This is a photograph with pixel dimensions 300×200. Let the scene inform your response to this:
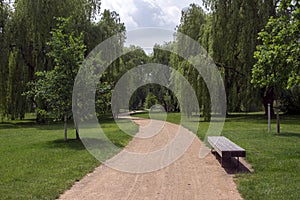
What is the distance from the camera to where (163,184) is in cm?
692

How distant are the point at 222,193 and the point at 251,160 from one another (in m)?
3.50

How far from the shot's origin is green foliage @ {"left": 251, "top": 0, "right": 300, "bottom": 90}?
8.88m

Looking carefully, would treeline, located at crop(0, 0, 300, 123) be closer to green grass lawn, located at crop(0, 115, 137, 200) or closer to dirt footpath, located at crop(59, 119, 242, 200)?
green grass lawn, located at crop(0, 115, 137, 200)

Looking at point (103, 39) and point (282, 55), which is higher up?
point (103, 39)

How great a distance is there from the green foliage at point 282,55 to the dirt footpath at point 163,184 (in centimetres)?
291

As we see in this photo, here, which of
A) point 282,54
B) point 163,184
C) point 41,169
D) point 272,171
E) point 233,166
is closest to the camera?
point 163,184

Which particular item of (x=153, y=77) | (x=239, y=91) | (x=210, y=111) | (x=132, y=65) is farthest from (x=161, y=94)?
(x=210, y=111)

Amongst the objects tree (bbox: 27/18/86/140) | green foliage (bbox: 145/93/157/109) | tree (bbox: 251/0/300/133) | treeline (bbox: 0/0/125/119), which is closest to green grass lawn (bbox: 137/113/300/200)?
tree (bbox: 251/0/300/133)

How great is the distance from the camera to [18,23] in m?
26.8

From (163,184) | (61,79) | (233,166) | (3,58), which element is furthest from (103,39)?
(163,184)

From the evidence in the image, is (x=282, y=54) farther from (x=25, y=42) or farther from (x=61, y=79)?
(x=25, y=42)

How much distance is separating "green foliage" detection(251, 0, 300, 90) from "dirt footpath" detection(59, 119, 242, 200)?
2.91m

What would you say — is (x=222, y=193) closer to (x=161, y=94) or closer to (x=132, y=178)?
(x=132, y=178)

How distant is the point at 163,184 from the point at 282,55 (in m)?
4.59
